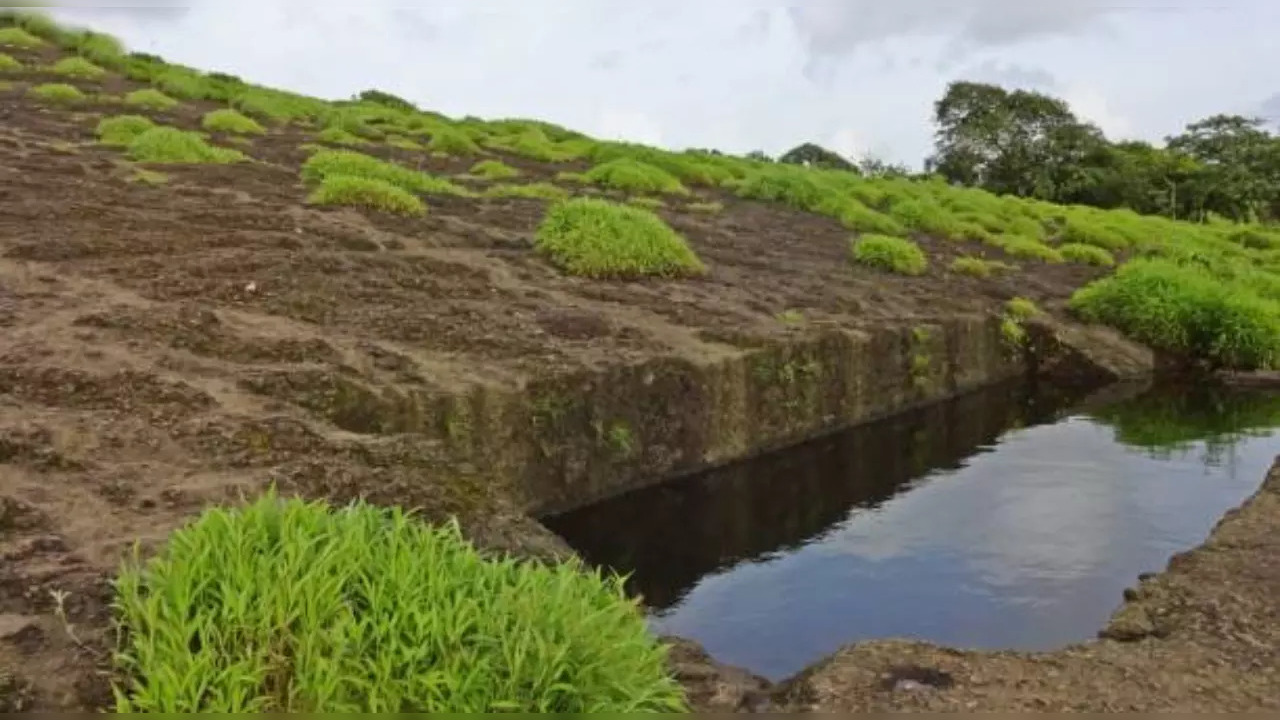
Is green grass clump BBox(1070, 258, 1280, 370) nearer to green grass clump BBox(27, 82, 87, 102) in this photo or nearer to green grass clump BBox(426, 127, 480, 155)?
green grass clump BBox(426, 127, 480, 155)

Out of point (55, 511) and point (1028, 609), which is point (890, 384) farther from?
point (55, 511)

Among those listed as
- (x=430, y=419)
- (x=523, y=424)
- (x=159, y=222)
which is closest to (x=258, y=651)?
(x=430, y=419)

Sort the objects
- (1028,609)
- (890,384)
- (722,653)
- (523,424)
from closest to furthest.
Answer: (722,653) < (1028,609) < (523,424) < (890,384)

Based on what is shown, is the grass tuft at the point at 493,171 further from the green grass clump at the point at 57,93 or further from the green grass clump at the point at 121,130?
the green grass clump at the point at 57,93

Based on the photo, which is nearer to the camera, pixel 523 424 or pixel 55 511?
pixel 55 511

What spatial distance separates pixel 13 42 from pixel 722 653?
99.4 feet

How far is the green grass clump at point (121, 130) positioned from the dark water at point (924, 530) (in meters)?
11.9

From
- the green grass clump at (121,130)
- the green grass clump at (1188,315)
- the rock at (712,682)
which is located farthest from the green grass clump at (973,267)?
the rock at (712,682)

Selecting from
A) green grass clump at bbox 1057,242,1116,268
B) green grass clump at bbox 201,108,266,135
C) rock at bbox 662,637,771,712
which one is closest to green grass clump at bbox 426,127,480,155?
green grass clump at bbox 201,108,266,135

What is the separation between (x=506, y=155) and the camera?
Answer: 24.3 m

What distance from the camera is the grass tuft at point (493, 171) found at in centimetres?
2020

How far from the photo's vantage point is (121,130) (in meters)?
17.3

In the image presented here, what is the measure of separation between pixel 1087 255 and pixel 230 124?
16771 mm

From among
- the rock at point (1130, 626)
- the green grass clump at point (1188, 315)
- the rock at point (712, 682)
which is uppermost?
the green grass clump at point (1188, 315)
